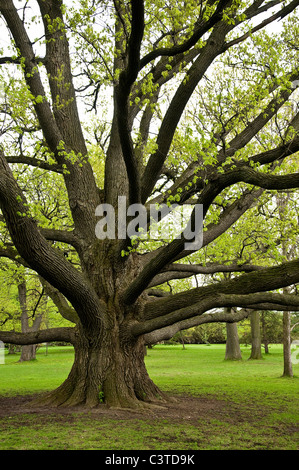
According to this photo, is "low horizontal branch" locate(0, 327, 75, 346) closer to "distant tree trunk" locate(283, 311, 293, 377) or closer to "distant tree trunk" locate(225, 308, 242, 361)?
"distant tree trunk" locate(283, 311, 293, 377)

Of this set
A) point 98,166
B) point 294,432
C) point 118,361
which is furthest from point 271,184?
point 98,166

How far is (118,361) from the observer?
10.1 metres

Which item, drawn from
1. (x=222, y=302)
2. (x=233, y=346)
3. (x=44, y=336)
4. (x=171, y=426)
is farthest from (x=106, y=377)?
(x=233, y=346)

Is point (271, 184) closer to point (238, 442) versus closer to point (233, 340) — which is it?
point (238, 442)

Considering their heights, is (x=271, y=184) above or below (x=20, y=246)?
above

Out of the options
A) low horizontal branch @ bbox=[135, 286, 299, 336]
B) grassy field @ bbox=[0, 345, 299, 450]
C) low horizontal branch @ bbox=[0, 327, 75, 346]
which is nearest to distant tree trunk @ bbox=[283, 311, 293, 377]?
grassy field @ bbox=[0, 345, 299, 450]

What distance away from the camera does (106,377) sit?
32.1ft

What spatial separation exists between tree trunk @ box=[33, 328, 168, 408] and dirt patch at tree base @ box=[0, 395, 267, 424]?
0.31 meters

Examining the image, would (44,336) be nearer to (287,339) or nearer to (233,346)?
(287,339)

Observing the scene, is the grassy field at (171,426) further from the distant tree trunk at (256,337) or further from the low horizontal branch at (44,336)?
the distant tree trunk at (256,337)

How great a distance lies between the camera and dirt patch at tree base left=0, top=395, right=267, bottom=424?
345 inches

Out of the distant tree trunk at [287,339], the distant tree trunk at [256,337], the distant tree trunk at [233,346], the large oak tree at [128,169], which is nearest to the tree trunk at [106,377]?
the large oak tree at [128,169]

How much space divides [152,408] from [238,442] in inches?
121

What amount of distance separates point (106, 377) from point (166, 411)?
147cm
